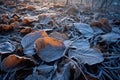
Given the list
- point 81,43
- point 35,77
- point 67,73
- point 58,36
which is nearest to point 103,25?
point 81,43

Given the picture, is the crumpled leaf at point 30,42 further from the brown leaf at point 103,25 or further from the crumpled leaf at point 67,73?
the brown leaf at point 103,25

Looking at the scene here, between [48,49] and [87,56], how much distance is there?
31cm

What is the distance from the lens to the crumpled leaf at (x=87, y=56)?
1.39 metres

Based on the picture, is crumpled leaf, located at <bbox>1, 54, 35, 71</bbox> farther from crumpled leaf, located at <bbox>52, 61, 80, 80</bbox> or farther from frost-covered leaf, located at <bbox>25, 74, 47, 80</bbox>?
crumpled leaf, located at <bbox>52, 61, 80, 80</bbox>

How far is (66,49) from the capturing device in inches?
57.4

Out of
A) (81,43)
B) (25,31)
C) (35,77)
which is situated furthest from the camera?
(25,31)

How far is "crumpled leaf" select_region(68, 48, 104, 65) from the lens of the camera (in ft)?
4.56

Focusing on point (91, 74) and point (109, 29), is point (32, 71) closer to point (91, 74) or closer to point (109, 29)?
point (91, 74)

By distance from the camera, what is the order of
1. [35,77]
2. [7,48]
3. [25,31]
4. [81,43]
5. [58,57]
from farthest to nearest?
[25,31] < [81,43] < [7,48] < [58,57] < [35,77]

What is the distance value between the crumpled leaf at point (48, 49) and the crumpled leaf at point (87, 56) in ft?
0.33

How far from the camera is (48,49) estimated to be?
1390 mm

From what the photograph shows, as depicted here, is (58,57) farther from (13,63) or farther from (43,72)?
(13,63)

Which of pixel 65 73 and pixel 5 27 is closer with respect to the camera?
pixel 65 73

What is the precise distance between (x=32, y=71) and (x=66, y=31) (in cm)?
80
